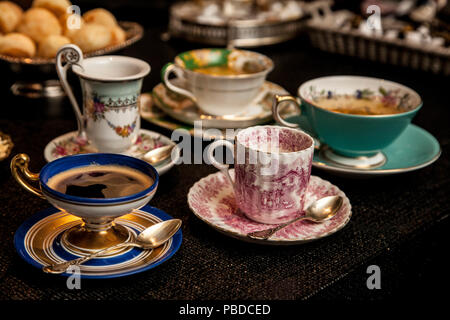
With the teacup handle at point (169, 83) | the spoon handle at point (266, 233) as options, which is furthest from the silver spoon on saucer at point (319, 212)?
the teacup handle at point (169, 83)

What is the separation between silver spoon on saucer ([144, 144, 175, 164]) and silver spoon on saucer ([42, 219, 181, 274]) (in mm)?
201

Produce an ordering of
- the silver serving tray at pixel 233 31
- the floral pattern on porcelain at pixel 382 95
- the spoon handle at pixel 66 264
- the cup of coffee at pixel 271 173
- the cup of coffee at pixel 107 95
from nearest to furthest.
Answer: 1. the spoon handle at pixel 66 264
2. the cup of coffee at pixel 271 173
3. the cup of coffee at pixel 107 95
4. the floral pattern on porcelain at pixel 382 95
5. the silver serving tray at pixel 233 31

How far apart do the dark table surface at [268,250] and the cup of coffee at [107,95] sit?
3.9 inches

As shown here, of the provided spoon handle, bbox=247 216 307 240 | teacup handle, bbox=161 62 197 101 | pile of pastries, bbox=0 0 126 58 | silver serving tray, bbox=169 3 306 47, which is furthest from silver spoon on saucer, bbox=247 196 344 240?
silver serving tray, bbox=169 3 306 47

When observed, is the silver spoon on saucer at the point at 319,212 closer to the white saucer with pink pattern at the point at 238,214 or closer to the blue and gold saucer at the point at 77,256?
the white saucer with pink pattern at the point at 238,214

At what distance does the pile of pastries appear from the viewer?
1147 mm

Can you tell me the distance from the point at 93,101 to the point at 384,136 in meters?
0.47

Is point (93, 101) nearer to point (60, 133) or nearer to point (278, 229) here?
point (60, 133)

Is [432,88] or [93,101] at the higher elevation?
[93,101]

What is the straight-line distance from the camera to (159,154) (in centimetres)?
87

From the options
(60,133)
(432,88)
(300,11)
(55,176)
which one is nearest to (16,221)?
(55,176)

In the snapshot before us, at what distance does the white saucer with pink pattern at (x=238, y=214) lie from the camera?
0.68 metres

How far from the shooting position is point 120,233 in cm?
65

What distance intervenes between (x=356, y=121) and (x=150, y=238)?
1.29 feet
